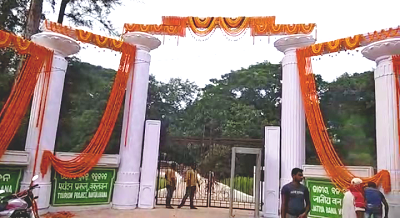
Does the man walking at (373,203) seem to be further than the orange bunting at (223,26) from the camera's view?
No

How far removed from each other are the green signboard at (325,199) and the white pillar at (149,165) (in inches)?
145

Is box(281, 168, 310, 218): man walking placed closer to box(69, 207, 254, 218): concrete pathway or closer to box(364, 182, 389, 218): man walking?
box(364, 182, 389, 218): man walking

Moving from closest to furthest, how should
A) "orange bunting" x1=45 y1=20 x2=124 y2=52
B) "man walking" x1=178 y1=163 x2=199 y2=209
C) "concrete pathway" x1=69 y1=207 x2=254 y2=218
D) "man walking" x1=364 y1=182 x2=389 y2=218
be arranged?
"man walking" x1=364 y1=182 x2=389 y2=218 < "concrete pathway" x1=69 y1=207 x2=254 y2=218 < "orange bunting" x1=45 y1=20 x2=124 y2=52 < "man walking" x1=178 y1=163 x2=199 y2=209

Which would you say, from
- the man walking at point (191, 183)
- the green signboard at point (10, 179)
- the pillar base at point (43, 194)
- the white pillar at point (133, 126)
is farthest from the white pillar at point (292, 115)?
the green signboard at point (10, 179)

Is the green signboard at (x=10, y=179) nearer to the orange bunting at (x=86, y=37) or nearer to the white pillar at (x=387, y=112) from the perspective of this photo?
the orange bunting at (x=86, y=37)

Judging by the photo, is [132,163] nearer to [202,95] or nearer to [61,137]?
[61,137]

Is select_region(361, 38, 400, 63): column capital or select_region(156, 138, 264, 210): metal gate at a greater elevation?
select_region(361, 38, 400, 63): column capital

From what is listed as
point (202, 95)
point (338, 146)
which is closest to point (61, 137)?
point (338, 146)

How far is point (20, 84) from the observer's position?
673 cm

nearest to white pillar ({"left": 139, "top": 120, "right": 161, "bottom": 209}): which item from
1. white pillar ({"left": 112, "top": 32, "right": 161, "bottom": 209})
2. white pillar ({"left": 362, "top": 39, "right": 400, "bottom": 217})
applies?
white pillar ({"left": 112, "top": 32, "right": 161, "bottom": 209})

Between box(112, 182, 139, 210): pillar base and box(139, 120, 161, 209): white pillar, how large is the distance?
0.18 meters

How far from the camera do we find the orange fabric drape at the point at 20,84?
6.39 m

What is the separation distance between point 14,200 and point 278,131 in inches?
222

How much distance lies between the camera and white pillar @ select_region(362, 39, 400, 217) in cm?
598
